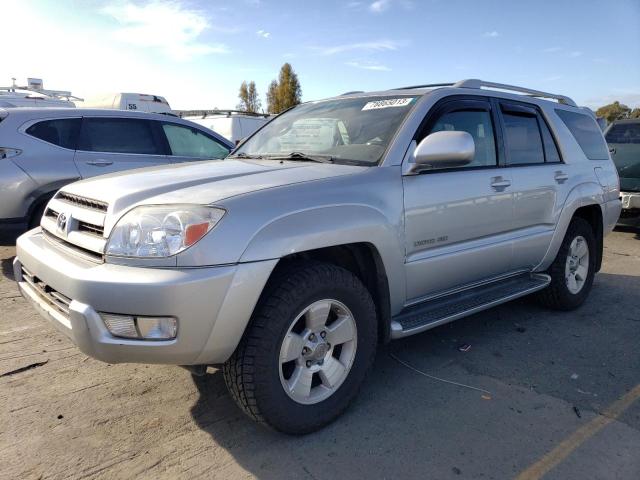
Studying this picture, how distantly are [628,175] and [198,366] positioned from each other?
27.8ft

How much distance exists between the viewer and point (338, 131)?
3301mm

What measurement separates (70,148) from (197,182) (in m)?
3.56

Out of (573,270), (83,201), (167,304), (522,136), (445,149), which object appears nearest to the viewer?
(167,304)

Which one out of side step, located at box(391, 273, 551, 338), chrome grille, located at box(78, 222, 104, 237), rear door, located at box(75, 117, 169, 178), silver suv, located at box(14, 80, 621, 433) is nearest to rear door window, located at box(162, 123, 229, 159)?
rear door, located at box(75, 117, 169, 178)

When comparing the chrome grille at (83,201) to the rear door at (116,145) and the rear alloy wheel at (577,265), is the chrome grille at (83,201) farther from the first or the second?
the rear alloy wheel at (577,265)

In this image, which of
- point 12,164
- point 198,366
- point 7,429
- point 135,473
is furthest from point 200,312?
→ point 12,164

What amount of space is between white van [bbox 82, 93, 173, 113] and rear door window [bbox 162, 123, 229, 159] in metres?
6.19

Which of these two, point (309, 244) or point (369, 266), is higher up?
point (309, 244)

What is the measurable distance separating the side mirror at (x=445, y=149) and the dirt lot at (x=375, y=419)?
1.36 metres

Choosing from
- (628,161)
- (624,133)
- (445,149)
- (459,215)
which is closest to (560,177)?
(459,215)

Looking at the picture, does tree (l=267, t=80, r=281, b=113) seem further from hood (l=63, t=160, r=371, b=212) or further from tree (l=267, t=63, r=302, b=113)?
hood (l=63, t=160, r=371, b=212)

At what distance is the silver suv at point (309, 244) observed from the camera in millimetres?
2102

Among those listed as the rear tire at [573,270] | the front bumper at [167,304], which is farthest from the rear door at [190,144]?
the front bumper at [167,304]

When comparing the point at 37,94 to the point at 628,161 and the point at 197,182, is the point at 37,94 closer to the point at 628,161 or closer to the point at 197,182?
the point at 197,182
